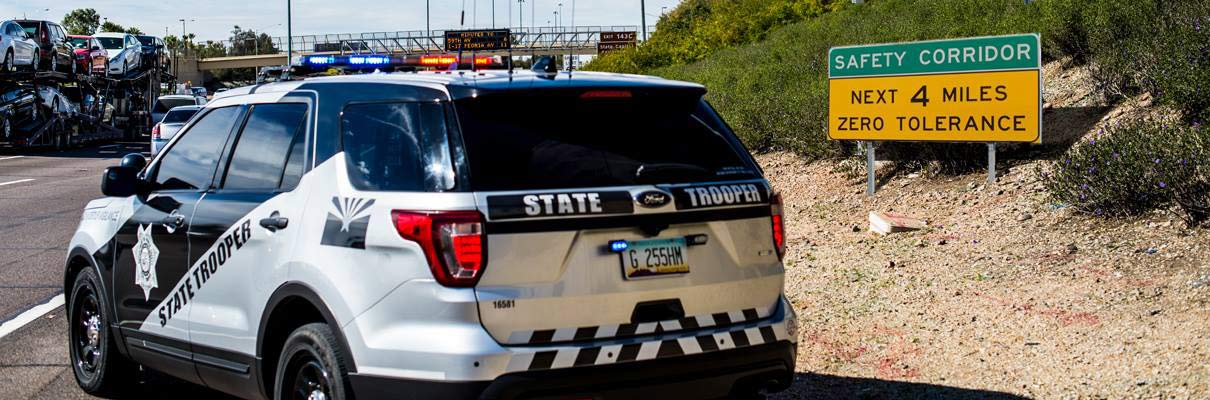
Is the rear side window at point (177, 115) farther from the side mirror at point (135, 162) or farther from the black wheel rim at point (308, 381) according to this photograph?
the black wheel rim at point (308, 381)

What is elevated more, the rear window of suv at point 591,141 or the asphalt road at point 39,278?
the rear window of suv at point 591,141

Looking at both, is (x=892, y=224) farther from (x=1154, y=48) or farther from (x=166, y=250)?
(x=166, y=250)

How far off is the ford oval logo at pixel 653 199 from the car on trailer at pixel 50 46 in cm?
3432

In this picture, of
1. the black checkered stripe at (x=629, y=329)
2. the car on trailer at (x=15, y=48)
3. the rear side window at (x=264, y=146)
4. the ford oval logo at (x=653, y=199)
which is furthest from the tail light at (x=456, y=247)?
the car on trailer at (x=15, y=48)

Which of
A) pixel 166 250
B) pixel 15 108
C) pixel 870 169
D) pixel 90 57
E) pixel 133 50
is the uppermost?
pixel 133 50

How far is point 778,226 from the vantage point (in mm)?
5199

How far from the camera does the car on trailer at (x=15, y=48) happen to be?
3272cm

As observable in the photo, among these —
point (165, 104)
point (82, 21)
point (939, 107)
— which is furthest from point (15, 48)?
point (82, 21)

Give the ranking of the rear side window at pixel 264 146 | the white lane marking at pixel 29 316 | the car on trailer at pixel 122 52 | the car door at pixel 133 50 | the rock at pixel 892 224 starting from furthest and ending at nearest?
1. the car door at pixel 133 50
2. the car on trailer at pixel 122 52
3. the rock at pixel 892 224
4. the white lane marking at pixel 29 316
5. the rear side window at pixel 264 146

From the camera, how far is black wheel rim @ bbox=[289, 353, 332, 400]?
4891mm

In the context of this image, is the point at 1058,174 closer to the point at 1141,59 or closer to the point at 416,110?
the point at 1141,59

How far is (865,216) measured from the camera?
11.5 m

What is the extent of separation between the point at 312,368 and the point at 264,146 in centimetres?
117

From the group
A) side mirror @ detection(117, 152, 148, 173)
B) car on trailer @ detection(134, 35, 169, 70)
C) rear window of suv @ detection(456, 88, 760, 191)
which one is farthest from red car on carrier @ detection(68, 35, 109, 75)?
rear window of suv @ detection(456, 88, 760, 191)
